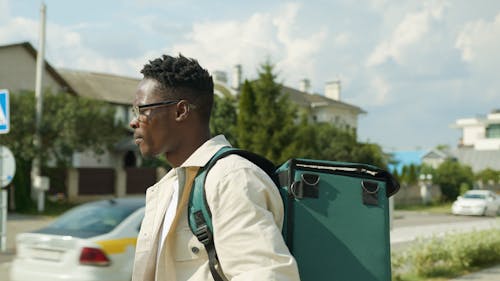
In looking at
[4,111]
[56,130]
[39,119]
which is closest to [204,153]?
[4,111]

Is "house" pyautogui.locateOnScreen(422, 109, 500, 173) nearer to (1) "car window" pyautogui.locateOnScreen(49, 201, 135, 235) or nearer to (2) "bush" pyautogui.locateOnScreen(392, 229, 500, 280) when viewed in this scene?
(2) "bush" pyautogui.locateOnScreen(392, 229, 500, 280)

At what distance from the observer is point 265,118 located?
36375mm

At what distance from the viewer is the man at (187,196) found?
174cm

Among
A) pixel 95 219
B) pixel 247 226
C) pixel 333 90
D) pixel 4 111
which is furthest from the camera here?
pixel 333 90

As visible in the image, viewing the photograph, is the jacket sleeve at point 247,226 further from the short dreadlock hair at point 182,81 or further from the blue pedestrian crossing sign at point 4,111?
the blue pedestrian crossing sign at point 4,111

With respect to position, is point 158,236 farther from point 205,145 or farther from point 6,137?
point 6,137

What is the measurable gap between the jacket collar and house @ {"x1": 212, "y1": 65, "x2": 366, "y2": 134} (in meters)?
53.5

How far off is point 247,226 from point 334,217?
18.6 inches

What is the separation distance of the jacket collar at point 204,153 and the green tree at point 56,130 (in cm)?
2776

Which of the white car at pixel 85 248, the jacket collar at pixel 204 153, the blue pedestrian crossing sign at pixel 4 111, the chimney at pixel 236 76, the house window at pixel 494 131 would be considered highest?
the chimney at pixel 236 76

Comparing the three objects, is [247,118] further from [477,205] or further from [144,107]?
[144,107]

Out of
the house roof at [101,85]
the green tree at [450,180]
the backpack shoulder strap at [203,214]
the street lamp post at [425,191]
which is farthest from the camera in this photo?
the green tree at [450,180]

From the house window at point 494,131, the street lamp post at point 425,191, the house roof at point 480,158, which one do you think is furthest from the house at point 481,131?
the street lamp post at point 425,191

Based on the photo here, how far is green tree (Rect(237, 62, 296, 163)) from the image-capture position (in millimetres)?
36125
